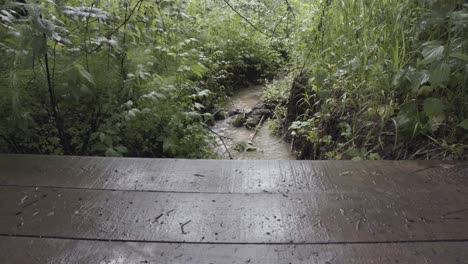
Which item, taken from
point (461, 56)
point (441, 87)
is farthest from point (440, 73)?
point (441, 87)

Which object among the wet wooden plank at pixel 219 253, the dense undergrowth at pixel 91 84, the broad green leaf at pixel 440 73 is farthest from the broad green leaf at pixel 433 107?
the dense undergrowth at pixel 91 84

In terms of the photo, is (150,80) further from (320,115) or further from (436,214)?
(436,214)

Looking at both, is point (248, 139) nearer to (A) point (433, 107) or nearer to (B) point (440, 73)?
(A) point (433, 107)

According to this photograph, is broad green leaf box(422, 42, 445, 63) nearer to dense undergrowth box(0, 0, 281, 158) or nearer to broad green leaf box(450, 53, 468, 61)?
broad green leaf box(450, 53, 468, 61)

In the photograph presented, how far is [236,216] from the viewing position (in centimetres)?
136

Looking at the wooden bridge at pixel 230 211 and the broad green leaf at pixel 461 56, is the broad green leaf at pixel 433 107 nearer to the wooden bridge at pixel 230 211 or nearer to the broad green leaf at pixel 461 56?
the broad green leaf at pixel 461 56

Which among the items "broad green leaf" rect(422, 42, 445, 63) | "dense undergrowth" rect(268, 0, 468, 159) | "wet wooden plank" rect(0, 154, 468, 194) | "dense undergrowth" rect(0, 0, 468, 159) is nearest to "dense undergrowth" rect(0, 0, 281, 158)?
"dense undergrowth" rect(0, 0, 468, 159)

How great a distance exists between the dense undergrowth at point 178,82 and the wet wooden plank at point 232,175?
46cm

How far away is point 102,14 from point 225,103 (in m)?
3.48

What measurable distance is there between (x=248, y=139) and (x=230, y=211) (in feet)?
10.1

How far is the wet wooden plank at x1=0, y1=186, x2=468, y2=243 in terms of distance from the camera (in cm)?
125

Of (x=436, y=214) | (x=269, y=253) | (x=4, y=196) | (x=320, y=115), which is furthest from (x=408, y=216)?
(x=320, y=115)

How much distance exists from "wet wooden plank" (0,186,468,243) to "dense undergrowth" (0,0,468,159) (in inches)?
31.1

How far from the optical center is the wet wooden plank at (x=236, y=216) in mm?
1246
